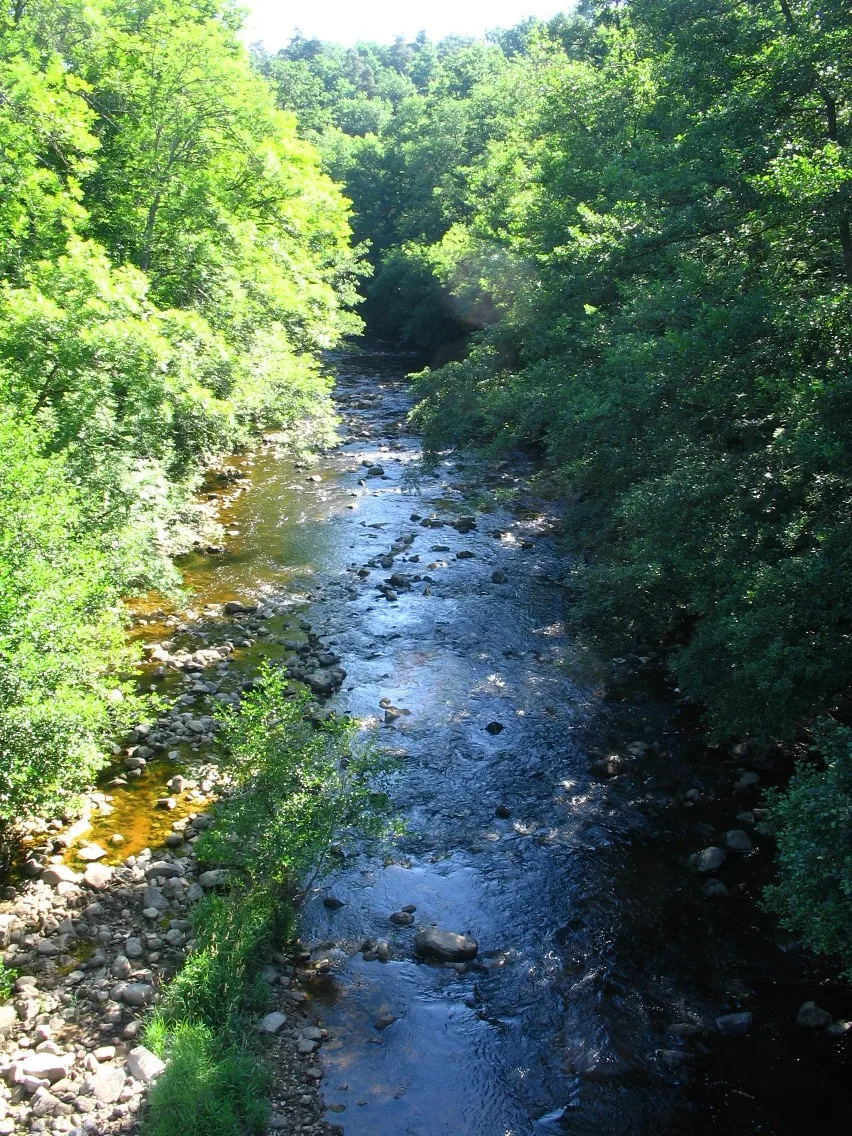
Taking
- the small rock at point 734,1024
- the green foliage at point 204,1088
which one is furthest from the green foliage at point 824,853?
the green foliage at point 204,1088

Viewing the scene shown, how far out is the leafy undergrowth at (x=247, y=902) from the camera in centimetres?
634

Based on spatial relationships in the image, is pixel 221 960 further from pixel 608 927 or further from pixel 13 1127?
pixel 608 927

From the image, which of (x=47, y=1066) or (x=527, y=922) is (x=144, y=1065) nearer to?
(x=47, y=1066)

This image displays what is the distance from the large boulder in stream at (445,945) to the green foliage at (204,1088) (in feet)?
6.99

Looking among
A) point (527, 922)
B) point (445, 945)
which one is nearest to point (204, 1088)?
point (445, 945)

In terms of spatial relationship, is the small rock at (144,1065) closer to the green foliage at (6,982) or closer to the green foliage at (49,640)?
the green foliage at (6,982)

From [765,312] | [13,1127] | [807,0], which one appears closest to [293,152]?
[807,0]

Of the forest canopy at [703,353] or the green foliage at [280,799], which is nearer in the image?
the green foliage at [280,799]

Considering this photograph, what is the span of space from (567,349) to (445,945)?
1295 cm

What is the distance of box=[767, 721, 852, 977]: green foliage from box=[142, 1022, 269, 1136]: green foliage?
472 centimetres

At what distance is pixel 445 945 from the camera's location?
27.5 feet

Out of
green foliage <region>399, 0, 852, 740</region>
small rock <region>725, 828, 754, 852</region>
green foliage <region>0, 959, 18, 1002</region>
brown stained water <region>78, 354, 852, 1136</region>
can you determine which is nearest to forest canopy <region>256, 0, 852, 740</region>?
green foliage <region>399, 0, 852, 740</region>

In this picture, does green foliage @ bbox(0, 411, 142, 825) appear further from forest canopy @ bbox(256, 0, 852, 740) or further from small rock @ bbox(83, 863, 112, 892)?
forest canopy @ bbox(256, 0, 852, 740)

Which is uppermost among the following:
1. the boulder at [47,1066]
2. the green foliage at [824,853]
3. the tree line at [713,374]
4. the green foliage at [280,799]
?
the tree line at [713,374]
